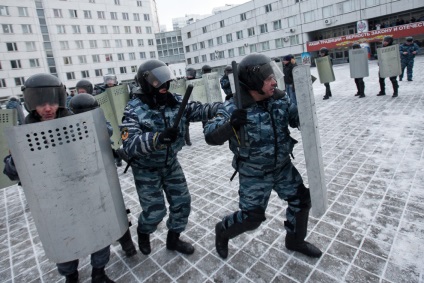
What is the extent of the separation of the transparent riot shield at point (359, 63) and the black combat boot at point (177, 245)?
9.46 m

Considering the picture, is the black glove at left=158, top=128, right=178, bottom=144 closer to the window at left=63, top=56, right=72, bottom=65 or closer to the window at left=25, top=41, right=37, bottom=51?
the window at left=25, top=41, right=37, bottom=51

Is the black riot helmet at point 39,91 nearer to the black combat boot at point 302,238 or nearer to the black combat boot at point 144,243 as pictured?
the black combat boot at point 144,243

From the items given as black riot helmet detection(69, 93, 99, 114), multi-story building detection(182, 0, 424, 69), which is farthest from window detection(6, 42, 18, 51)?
black riot helmet detection(69, 93, 99, 114)

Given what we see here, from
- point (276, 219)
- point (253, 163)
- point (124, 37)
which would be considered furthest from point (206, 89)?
point (124, 37)

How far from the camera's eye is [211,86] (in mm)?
9008

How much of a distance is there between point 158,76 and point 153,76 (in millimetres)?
48

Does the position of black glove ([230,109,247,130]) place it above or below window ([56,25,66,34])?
below

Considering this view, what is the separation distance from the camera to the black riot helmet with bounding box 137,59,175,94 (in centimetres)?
252

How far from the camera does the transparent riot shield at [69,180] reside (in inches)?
71.5

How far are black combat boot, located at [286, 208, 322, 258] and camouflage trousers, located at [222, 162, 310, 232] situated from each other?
2.7 inches

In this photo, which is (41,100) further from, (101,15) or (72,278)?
(101,15)

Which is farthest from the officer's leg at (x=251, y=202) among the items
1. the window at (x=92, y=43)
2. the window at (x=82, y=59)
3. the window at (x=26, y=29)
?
the window at (x=92, y=43)

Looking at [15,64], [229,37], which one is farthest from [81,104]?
[229,37]

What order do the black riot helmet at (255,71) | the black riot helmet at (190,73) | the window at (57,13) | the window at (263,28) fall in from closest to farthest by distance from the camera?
the black riot helmet at (255,71) < the black riot helmet at (190,73) < the window at (263,28) < the window at (57,13)
